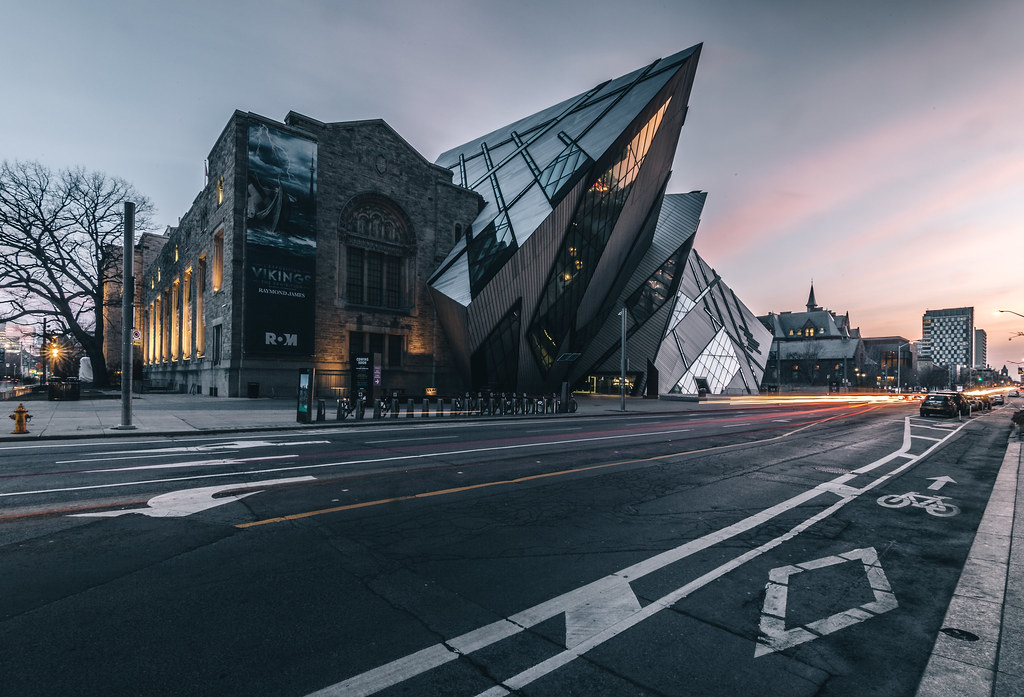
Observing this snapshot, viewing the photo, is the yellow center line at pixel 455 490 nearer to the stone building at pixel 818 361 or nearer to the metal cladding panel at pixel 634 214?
the metal cladding panel at pixel 634 214

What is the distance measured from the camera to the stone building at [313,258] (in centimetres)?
3231

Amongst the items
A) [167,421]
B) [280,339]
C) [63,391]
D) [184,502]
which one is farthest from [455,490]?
[63,391]

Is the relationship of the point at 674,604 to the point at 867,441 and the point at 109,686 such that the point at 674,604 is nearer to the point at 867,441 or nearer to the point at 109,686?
the point at 109,686

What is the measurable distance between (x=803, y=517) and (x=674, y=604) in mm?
4013

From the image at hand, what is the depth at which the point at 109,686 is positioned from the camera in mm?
2947

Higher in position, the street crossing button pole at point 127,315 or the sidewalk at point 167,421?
the street crossing button pole at point 127,315

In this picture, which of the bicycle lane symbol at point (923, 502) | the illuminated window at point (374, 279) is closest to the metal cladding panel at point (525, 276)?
the illuminated window at point (374, 279)

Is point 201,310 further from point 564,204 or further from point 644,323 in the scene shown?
point 644,323

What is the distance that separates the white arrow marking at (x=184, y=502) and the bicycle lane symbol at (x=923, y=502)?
1035 centimetres

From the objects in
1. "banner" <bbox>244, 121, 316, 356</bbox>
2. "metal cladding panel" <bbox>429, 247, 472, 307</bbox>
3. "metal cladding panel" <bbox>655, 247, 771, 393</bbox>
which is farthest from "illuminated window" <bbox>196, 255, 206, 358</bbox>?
"metal cladding panel" <bbox>655, 247, 771, 393</bbox>

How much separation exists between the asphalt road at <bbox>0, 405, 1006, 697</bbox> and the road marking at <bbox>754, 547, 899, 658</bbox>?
0.02 m

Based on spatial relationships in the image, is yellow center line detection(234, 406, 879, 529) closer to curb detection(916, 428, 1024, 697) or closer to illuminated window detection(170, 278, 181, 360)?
curb detection(916, 428, 1024, 697)

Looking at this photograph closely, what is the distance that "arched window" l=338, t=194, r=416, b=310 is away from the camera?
3753 cm

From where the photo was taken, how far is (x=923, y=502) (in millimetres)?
8367
